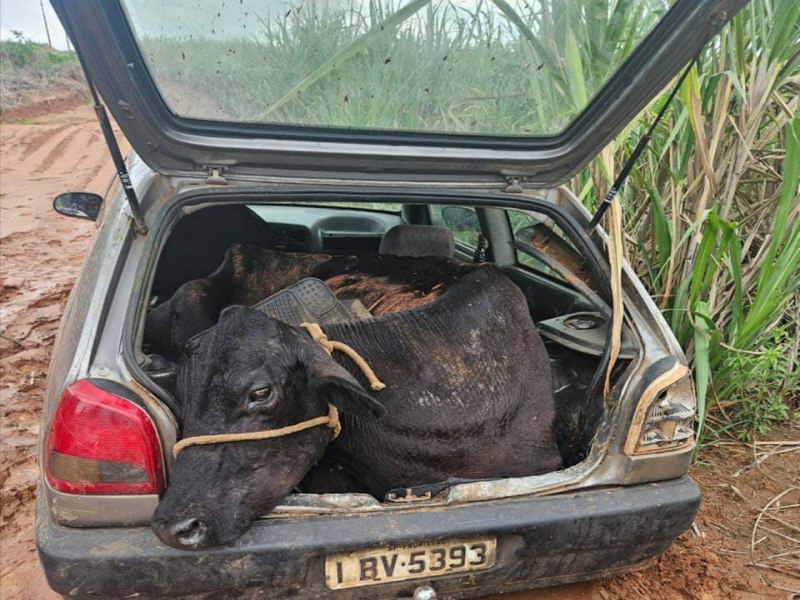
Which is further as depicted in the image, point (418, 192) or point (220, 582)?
point (418, 192)

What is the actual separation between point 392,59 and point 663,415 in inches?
58.9

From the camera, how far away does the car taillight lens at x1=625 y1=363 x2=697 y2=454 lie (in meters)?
2.05

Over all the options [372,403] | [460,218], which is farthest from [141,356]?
→ [460,218]

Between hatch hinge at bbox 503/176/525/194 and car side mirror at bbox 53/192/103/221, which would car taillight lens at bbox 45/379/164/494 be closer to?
Answer: hatch hinge at bbox 503/176/525/194

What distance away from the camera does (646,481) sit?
2104 mm

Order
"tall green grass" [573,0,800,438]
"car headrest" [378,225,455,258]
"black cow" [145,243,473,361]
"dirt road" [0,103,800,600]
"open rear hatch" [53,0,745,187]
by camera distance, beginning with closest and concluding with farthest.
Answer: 1. "open rear hatch" [53,0,745,187]
2. "dirt road" [0,103,800,600]
3. "black cow" [145,243,473,361]
4. "tall green grass" [573,0,800,438]
5. "car headrest" [378,225,455,258]

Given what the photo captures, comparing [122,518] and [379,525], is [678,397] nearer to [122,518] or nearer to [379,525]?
[379,525]

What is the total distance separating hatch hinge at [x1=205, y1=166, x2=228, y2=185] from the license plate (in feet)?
4.27

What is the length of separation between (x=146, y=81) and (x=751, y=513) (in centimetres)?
309

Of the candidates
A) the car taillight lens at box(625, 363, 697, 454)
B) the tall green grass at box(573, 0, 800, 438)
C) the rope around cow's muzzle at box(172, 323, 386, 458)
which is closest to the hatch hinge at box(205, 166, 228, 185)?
the rope around cow's muzzle at box(172, 323, 386, 458)

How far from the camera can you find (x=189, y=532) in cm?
167

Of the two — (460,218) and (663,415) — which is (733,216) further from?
(663,415)

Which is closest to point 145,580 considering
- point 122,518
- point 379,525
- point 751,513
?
point 122,518

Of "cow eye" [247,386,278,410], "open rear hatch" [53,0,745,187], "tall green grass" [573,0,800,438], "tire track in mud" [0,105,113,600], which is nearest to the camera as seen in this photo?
"cow eye" [247,386,278,410]
